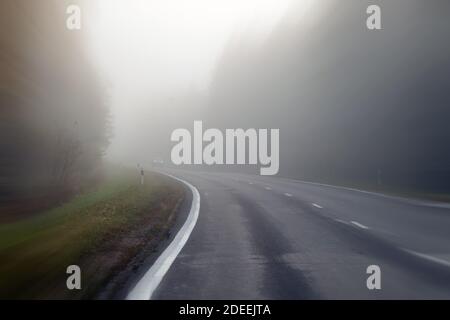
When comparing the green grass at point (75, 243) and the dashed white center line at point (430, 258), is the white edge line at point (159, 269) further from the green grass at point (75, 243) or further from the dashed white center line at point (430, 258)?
the dashed white center line at point (430, 258)

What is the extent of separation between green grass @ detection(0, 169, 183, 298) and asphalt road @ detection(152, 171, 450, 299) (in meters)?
1.05

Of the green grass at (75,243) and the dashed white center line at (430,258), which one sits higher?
the green grass at (75,243)

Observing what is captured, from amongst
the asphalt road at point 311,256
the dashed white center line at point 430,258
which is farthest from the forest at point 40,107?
the dashed white center line at point 430,258

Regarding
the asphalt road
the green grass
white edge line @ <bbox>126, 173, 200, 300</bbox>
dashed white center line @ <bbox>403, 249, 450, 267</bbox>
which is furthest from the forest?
dashed white center line @ <bbox>403, 249, 450, 267</bbox>

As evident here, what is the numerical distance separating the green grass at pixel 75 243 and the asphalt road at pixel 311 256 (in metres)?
1.05

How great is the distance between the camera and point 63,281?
6734 mm

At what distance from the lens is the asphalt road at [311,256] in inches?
258

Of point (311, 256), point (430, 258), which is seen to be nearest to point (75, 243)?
point (311, 256)

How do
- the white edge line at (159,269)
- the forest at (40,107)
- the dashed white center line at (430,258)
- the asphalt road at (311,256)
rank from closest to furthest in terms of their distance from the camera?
the white edge line at (159,269), the asphalt road at (311,256), the dashed white center line at (430,258), the forest at (40,107)

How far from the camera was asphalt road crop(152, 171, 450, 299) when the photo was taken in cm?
656

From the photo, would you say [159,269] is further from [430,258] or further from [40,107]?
[40,107]

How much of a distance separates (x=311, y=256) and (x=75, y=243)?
4.45 meters

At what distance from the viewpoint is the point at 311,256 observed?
29.7ft

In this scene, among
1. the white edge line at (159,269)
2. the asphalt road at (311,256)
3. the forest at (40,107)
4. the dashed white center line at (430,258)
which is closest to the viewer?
the white edge line at (159,269)
